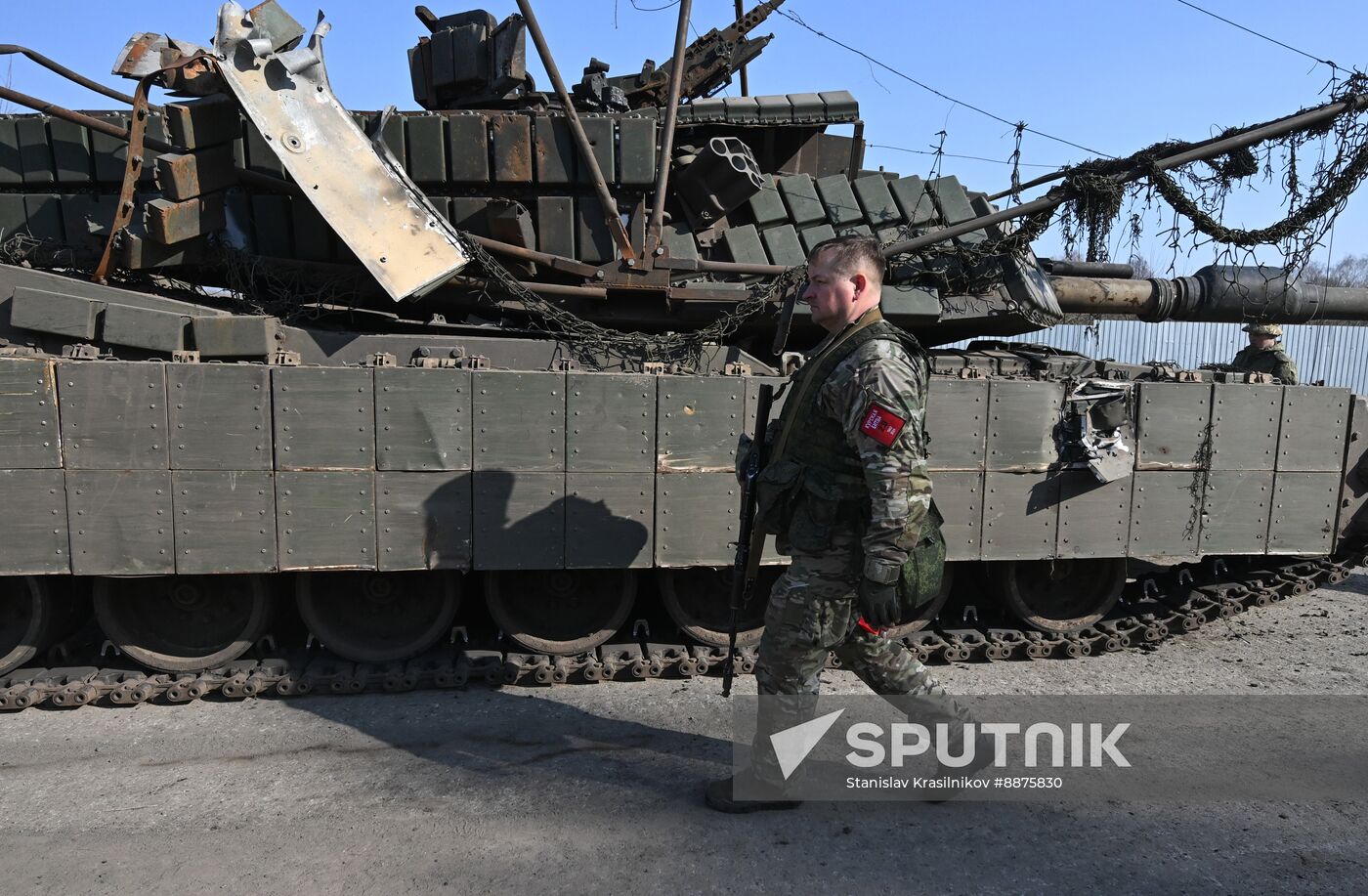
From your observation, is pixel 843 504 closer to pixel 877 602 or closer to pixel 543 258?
pixel 877 602

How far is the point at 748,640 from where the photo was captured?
5832 mm

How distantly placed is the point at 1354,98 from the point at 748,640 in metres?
5.34

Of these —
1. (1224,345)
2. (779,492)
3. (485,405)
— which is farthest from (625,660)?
(1224,345)

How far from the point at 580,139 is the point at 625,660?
10.4ft

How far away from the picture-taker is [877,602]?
133 inches

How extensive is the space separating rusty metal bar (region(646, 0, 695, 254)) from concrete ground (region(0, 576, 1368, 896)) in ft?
9.33

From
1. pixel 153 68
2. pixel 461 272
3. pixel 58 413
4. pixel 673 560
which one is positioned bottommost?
pixel 673 560

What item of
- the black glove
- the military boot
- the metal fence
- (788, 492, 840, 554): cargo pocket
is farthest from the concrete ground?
the metal fence

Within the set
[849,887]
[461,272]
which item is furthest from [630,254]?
[849,887]

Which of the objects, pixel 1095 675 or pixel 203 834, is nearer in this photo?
pixel 203 834

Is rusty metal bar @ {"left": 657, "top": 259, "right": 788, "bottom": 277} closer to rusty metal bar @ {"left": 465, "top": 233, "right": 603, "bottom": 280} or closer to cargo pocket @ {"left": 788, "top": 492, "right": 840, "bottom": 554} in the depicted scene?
rusty metal bar @ {"left": 465, "top": 233, "right": 603, "bottom": 280}

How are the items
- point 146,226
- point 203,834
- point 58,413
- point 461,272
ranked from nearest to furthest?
point 203,834 → point 58,413 → point 146,226 → point 461,272

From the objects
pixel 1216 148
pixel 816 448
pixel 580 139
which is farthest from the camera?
pixel 1216 148

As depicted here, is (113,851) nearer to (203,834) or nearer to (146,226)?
(203,834)
